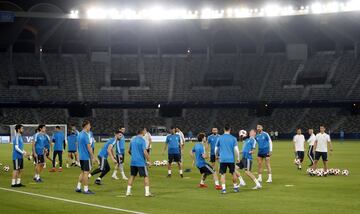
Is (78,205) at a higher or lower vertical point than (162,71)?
lower

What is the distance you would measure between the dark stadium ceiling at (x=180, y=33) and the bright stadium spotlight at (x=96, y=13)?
340cm

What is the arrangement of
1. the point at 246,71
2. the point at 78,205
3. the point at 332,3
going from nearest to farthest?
the point at 78,205, the point at 332,3, the point at 246,71

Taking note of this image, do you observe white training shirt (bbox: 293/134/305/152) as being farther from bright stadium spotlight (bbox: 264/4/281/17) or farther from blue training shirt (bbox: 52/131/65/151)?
bright stadium spotlight (bbox: 264/4/281/17)

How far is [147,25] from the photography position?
90500mm

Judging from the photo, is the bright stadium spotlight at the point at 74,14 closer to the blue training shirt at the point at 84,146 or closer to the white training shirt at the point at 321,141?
the white training shirt at the point at 321,141

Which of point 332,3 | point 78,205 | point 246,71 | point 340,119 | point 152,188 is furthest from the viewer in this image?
point 246,71

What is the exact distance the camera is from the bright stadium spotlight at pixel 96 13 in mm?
79125

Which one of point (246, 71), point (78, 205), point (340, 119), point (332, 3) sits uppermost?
point (332, 3)

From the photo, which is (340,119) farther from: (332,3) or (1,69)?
(1,69)

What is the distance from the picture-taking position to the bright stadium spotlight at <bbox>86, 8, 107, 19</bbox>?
260 ft

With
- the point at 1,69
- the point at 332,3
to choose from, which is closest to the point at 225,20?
the point at 332,3

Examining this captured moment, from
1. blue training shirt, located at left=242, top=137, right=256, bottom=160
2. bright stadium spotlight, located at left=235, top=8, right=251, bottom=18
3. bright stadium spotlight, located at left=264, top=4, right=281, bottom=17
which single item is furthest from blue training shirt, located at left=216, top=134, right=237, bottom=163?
bright stadium spotlight, located at left=235, top=8, right=251, bottom=18

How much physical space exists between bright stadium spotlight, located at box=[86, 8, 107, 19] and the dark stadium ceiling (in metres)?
3.40

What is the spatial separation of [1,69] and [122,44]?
63.8 ft
